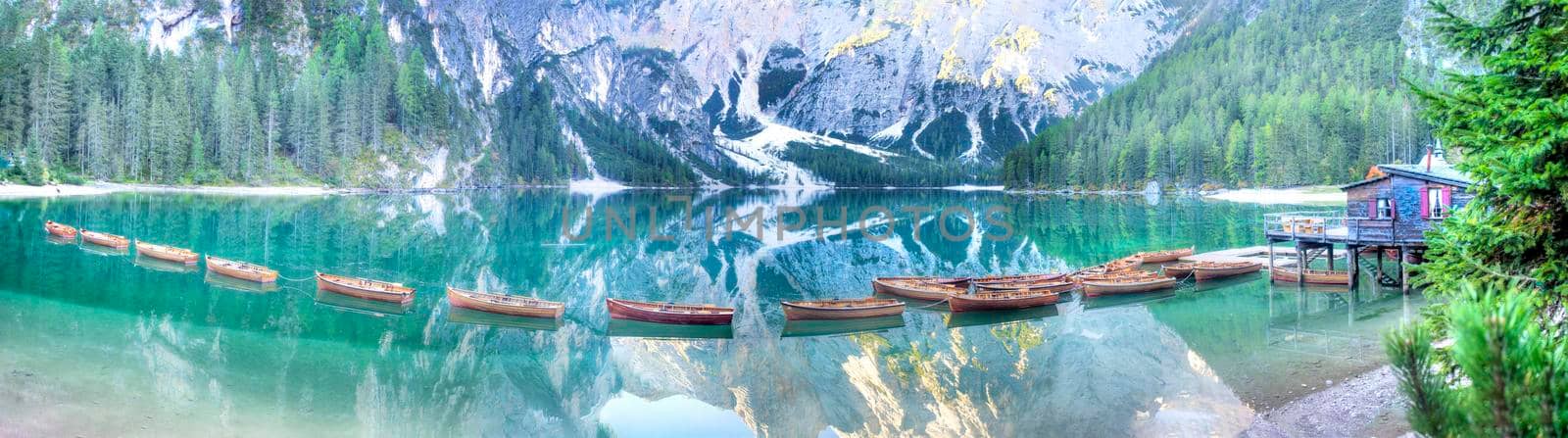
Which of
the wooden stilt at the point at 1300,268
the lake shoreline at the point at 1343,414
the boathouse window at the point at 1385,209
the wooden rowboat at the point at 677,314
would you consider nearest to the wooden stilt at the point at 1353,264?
the wooden stilt at the point at 1300,268

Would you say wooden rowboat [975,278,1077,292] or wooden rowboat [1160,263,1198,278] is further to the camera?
wooden rowboat [1160,263,1198,278]

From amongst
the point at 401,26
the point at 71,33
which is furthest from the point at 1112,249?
the point at 401,26

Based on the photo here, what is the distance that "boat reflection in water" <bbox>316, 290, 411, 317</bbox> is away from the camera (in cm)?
3027

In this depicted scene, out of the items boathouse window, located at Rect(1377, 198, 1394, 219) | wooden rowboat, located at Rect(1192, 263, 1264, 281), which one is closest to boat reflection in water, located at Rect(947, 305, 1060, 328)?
wooden rowboat, located at Rect(1192, 263, 1264, 281)

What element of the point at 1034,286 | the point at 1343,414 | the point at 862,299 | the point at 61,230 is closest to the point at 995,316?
the point at 862,299

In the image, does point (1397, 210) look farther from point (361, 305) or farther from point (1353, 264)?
point (361, 305)

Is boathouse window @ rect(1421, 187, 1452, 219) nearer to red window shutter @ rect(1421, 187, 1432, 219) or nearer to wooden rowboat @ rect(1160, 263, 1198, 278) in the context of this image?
red window shutter @ rect(1421, 187, 1432, 219)

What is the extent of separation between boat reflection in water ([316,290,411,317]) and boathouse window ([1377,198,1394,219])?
39614 millimetres

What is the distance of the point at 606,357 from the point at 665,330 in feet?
12.7

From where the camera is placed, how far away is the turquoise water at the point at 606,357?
1836cm

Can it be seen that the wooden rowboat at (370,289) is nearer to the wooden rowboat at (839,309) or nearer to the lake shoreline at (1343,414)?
the wooden rowboat at (839,309)

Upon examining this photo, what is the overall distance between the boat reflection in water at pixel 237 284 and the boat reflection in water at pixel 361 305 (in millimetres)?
3118

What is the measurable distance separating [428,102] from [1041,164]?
126m

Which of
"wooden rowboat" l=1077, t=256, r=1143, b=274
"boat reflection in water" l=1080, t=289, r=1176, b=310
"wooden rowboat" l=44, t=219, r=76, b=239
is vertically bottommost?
"boat reflection in water" l=1080, t=289, r=1176, b=310
